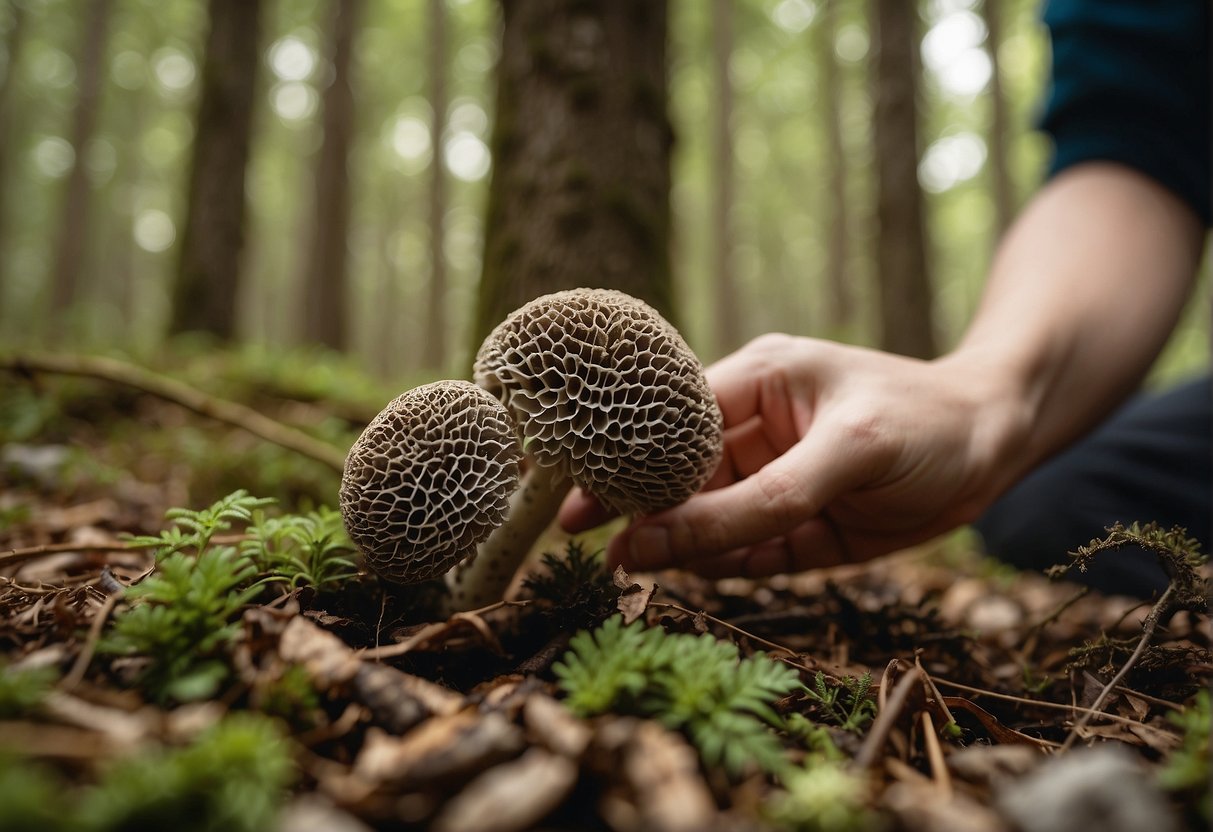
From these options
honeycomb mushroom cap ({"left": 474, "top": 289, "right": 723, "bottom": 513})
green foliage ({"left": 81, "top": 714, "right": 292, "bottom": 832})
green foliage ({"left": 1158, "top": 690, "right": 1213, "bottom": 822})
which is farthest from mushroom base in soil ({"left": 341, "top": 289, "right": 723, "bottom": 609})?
green foliage ({"left": 1158, "top": 690, "right": 1213, "bottom": 822})

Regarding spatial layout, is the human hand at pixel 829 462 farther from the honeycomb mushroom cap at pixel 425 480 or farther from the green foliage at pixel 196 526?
the green foliage at pixel 196 526

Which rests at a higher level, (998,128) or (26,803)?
(998,128)

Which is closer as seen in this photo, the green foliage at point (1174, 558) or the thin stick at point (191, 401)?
the green foliage at point (1174, 558)

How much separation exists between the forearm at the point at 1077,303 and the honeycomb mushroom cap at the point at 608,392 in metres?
1.40

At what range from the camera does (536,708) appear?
1501 mm

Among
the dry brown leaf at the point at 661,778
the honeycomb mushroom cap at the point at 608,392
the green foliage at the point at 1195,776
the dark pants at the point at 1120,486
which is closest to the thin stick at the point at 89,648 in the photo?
the dry brown leaf at the point at 661,778

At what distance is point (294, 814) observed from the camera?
1.13m

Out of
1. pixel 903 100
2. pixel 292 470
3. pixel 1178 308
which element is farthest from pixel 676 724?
pixel 903 100

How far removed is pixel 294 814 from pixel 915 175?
35.0 feet

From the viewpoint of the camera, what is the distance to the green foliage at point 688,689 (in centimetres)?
143

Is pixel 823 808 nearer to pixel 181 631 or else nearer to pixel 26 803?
pixel 26 803

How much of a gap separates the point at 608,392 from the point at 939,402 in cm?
138

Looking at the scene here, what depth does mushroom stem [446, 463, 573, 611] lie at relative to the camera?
2588 mm

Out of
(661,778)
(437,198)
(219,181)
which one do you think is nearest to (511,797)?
(661,778)
